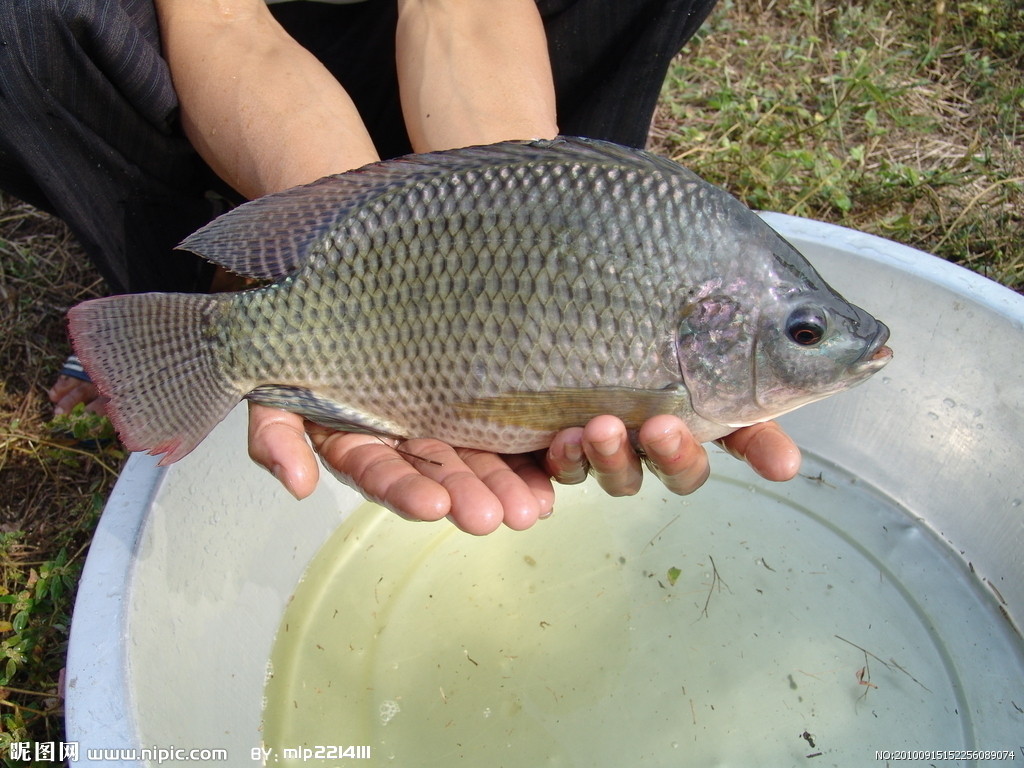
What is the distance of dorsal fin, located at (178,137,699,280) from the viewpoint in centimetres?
172

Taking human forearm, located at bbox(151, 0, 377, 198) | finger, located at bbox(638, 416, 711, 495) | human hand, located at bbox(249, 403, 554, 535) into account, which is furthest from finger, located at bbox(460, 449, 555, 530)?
human forearm, located at bbox(151, 0, 377, 198)

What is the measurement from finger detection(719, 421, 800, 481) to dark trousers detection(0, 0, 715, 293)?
4.56 ft

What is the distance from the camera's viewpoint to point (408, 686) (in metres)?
2.41

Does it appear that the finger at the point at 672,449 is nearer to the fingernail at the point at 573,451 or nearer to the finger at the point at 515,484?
the fingernail at the point at 573,451

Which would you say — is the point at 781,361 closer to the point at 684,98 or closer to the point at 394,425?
the point at 394,425

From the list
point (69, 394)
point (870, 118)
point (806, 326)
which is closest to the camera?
point (806, 326)

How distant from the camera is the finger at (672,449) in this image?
165cm

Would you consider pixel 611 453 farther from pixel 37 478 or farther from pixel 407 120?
pixel 37 478

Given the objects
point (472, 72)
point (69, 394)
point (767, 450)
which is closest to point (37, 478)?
point (69, 394)

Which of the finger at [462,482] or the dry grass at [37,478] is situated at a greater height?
the finger at [462,482]

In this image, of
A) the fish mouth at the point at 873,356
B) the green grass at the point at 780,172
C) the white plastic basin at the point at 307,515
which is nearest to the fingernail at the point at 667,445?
the fish mouth at the point at 873,356

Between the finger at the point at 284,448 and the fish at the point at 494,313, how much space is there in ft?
0.11

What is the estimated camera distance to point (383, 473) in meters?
1.80

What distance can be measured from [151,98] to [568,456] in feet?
5.30
